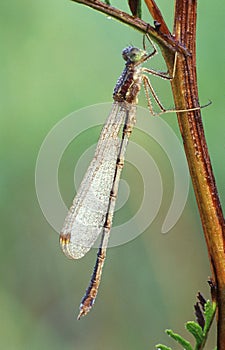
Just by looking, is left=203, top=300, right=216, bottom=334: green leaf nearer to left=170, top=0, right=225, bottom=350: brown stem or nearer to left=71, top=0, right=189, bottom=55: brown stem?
left=170, top=0, right=225, bottom=350: brown stem

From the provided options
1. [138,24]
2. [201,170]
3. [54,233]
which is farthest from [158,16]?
[54,233]

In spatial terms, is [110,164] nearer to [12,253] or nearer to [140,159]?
[140,159]

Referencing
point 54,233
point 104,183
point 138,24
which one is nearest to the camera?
point 138,24

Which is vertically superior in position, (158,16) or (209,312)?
(158,16)

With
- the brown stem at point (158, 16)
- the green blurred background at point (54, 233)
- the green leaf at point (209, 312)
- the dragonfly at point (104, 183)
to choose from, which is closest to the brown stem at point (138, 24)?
the brown stem at point (158, 16)

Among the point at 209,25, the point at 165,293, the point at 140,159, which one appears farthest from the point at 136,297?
the point at 209,25

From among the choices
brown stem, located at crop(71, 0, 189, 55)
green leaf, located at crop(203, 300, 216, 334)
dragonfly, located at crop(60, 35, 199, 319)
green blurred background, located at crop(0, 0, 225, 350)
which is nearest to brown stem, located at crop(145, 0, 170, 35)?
brown stem, located at crop(71, 0, 189, 55)

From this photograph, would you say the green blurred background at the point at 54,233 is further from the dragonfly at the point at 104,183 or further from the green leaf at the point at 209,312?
the green leaf at the point at 209,312

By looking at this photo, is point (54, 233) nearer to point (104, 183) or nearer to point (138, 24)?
point (104, 183)

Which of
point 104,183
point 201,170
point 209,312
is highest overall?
point 104,183
